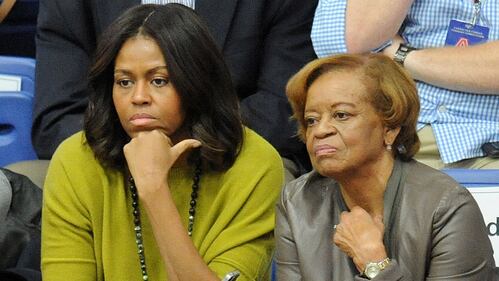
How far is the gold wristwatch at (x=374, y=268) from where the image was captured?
2.69 meters

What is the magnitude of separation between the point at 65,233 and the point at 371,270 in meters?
0.92

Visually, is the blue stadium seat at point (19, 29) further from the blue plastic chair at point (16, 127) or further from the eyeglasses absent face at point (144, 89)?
the eyeglasses absent face at point (144, 89)

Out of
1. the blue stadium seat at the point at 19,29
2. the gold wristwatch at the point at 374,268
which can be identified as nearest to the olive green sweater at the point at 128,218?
the gold wristwatch at the point at 374,268

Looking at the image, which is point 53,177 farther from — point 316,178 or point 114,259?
point 316,178

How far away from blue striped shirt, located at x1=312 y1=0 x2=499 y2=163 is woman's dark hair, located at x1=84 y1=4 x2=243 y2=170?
0.68 metres

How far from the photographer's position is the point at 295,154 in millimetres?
3955

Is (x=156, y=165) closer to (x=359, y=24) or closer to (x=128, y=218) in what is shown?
(x=128, y=218)

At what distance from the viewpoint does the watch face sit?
8.84 ft

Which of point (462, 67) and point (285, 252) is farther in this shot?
point (462, 67)

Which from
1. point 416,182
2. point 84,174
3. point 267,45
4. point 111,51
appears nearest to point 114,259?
point 84,174

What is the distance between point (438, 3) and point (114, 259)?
55.3 inches

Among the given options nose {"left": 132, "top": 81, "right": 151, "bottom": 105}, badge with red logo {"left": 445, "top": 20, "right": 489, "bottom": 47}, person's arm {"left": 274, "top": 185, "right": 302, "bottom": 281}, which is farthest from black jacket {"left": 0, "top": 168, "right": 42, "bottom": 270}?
badge with red logo {"left": 445, "top": 20, "right": 489, "bottom": 47}

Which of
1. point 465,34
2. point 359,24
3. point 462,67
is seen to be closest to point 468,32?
point 465,34

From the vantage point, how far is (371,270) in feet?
8.87
